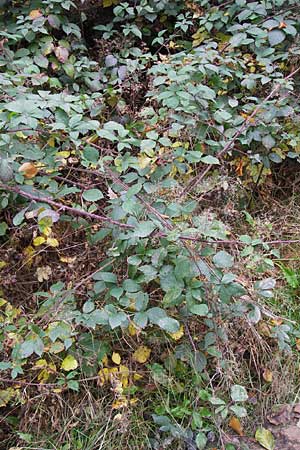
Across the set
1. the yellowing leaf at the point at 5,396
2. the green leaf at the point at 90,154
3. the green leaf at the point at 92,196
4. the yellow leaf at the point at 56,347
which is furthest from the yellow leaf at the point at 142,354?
the green leaf at the point at 90,154

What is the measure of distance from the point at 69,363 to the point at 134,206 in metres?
0.49

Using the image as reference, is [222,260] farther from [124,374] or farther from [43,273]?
[43,273]

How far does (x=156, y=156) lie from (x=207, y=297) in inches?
19.9

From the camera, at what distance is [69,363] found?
1.36 metres

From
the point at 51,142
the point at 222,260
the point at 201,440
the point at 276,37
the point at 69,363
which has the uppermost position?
the point at 276,37

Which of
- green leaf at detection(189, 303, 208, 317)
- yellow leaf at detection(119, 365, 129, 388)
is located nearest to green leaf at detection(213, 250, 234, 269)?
green leaf at detection(189, 303, 208, 317)

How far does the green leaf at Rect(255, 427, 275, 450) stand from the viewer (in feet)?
4.64

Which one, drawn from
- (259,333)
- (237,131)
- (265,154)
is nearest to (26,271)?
(259,333)

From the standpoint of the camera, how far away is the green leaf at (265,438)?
141 cm

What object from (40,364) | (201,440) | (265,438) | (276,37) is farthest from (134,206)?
(276,37)

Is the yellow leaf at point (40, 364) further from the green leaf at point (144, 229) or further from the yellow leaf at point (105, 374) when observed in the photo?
the green leaf at point (144, 229)

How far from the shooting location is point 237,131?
1.82 meters

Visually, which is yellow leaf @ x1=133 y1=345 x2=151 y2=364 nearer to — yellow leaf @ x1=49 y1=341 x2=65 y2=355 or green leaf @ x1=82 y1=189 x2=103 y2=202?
yellow leaf @ x1=49 y1=341 x2=65 y2=355

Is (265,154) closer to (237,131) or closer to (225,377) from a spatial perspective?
(237,131)
